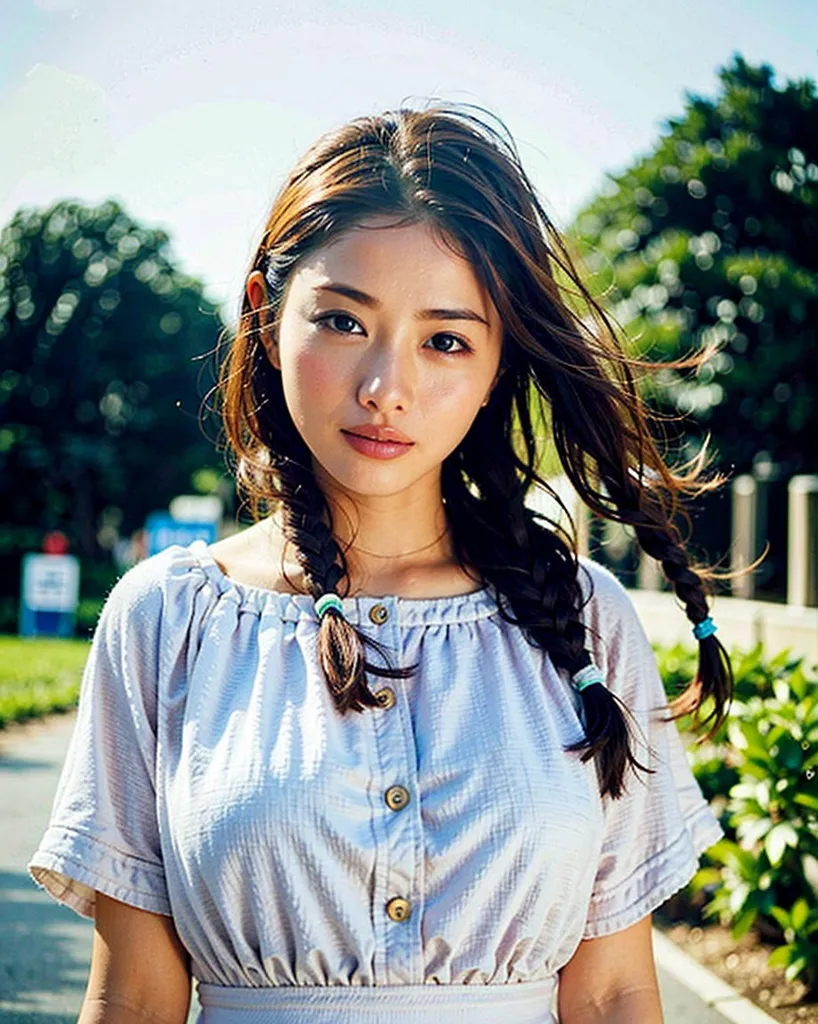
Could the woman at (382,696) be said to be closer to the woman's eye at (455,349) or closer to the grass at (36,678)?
the woman's eye at (455,349)

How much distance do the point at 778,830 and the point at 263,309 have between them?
2630mm

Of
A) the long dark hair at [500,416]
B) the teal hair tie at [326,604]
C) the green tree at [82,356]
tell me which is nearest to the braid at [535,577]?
the long dark hair at [500,416]

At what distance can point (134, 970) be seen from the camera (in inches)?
68.5

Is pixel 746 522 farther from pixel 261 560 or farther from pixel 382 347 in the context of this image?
pixel 382 347

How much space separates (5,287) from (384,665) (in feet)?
16.7

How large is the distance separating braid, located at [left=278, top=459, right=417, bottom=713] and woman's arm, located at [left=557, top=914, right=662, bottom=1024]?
1.61 feet

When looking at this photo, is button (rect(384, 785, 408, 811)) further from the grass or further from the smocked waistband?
the grass

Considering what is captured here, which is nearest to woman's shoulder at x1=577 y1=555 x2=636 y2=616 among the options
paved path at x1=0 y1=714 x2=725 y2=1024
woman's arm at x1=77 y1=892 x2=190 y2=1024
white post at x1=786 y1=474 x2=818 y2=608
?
woman's arm at x1=77 y1=892 x2=190 y2=1024

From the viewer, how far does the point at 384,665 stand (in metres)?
1.87

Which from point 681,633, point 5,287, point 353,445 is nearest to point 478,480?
point 353,445

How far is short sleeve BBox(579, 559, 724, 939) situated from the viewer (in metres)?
1.89

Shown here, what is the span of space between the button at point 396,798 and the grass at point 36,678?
27.3 feet

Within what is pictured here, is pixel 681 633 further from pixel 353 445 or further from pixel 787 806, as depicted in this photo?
pixel 353 445

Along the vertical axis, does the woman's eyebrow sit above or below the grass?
above
